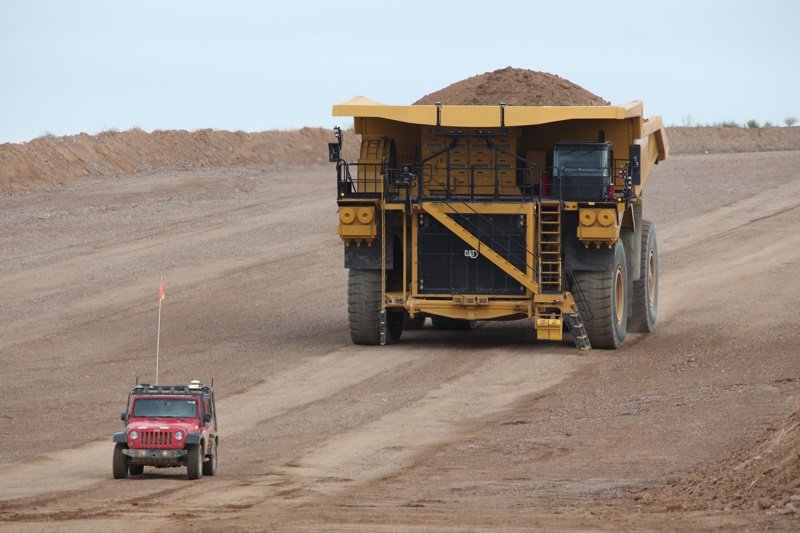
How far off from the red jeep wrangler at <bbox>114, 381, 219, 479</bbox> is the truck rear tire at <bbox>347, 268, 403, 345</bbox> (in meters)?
9.50

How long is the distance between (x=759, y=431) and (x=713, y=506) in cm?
403

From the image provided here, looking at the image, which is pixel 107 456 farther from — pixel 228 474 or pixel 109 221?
pixel 109 221

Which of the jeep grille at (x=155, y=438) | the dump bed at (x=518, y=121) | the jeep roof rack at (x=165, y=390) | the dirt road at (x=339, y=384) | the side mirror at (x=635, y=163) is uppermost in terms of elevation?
the dump bed at (x=518, y=121)

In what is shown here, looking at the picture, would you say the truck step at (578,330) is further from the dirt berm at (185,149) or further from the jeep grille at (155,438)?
the dirt berm at (185,149)

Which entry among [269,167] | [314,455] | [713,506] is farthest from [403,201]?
[269,167]

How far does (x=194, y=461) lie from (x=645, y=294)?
13.8 meters

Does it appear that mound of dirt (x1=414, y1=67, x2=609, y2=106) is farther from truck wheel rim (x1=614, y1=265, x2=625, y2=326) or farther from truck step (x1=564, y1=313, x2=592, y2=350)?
truck step (x1=564, y1=313, x2=592, y2=350)

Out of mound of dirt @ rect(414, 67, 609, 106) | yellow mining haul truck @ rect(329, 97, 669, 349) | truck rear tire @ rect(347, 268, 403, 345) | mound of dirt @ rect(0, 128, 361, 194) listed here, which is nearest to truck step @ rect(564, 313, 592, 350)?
yellow mining haul truck @ rect(329, 97, 669, 349)

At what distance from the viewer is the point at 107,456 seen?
53.7 feet

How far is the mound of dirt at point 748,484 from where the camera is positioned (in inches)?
471

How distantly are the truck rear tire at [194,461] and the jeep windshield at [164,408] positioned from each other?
41 cm

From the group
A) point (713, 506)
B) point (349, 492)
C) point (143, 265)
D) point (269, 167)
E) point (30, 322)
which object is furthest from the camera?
point (269, 167)

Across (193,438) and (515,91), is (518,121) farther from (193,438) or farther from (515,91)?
(193,438)

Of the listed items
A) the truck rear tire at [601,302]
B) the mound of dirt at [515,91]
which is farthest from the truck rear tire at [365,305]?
the mound of dirt at [515,91]
